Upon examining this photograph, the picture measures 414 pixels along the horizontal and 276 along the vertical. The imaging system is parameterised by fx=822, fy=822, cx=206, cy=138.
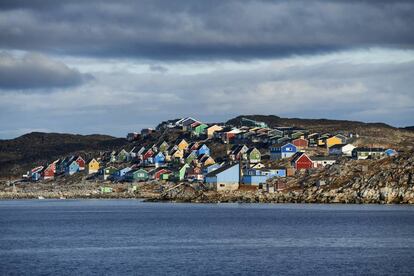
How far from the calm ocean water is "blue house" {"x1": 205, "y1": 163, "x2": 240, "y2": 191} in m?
30.7

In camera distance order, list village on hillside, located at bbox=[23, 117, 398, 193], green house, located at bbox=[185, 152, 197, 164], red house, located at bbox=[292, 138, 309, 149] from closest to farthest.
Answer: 1. village on hillside, located at bbox=[23, 117, 398, 193]
2. red house, located at bbox=[292, 138, 309, 149]
3. green house, located at bbox=[185, 152, 197, 164]

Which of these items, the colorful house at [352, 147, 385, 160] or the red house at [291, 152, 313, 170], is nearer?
the red house at [291, 152, 313, 170]

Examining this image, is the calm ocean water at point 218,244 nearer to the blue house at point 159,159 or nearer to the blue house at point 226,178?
the blue house at point 226,178

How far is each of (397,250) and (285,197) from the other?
6506cm

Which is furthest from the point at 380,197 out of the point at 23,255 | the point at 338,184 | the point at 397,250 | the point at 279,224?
the point at 23,255

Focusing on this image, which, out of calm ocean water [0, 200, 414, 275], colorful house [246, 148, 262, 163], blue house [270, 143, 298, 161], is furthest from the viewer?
colorful house [246, 148, 262, 163]

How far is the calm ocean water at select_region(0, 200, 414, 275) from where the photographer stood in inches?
1943

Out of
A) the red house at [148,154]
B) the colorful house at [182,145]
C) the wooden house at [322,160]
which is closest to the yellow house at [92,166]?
the red house at [148,154]

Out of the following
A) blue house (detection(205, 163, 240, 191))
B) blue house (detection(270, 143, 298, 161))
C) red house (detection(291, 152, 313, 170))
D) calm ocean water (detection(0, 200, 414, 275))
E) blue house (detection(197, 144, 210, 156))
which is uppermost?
blue house (detection(197, 144, 210, 156))

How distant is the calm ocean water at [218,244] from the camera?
49.3 meters

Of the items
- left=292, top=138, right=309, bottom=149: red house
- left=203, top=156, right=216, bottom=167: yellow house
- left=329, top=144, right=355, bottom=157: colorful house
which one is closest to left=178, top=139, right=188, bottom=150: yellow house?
left=203, top=156, right=216, bottom=167: yellow house

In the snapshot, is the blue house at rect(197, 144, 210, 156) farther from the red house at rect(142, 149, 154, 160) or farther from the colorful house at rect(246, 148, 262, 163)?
the colorful house at rect(246, 148, 262, 163)

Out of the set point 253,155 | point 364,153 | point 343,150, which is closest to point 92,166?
point 253,155

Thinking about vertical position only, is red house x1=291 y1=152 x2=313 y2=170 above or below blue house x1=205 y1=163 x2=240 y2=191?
above
